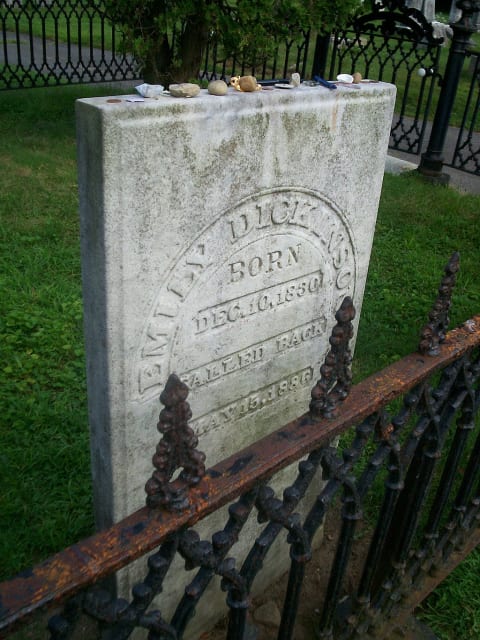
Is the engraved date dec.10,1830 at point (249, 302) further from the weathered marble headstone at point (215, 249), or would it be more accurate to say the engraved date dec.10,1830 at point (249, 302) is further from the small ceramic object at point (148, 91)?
the small ceramic object at point (148, 91)

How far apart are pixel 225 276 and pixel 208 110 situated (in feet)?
1.49

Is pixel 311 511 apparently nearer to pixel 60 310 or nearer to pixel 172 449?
pixel 172 449

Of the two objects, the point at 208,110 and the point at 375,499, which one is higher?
the point at 208,110

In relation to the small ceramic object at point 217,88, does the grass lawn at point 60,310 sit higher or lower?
lower

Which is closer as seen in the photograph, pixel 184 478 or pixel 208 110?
pixel 184 478

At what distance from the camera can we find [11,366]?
11.3 ft

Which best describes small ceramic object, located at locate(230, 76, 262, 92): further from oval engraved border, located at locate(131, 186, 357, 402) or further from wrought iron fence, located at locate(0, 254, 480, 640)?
wrought iron fence, located at locate(0, 254, 480, 640)

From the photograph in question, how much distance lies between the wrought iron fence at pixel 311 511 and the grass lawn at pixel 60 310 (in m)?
0.47

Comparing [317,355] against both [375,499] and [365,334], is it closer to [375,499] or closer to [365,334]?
[375,499]

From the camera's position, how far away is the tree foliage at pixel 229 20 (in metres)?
5.53

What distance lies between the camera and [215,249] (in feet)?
5.35

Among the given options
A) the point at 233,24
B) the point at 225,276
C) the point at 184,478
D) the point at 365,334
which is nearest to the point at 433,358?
the point at 225,276

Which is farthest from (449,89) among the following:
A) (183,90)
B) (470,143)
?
(183,90)

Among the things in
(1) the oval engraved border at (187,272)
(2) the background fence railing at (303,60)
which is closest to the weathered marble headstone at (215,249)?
(1) the oval engraved border at (187,272)
